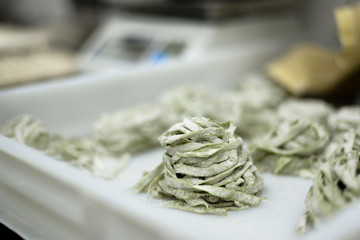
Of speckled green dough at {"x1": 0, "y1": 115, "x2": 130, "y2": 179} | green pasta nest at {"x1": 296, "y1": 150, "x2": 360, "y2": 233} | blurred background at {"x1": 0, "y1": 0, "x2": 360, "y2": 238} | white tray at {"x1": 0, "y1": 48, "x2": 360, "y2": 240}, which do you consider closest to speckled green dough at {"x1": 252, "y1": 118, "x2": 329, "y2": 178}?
white tray at {"x1": 0, "y1": 48, "x2": 360, "y2": 240}

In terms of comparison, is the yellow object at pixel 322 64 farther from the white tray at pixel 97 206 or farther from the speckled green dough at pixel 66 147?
the speckled green dough at pixel 66 147

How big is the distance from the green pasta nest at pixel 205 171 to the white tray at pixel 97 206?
0.04m

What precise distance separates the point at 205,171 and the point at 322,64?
4.41ft

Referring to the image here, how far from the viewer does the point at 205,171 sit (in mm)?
1117

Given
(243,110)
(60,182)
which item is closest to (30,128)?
(60,182)

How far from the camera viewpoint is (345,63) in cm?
187

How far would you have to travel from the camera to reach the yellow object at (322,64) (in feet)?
5.70

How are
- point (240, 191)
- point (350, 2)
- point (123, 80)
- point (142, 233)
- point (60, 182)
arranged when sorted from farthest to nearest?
1. point (350, 2)
2. point (123, 80)
3. point (240, 191)
4. point (60, 182)
5. point (142, 233)

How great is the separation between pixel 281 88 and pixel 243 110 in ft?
1.71

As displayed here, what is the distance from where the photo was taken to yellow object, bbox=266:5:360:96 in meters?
1.74

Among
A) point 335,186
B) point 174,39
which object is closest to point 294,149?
point 335,186

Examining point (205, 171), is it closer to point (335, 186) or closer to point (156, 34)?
point (335, 186)

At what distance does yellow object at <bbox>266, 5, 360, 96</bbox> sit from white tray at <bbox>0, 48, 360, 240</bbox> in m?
0.78

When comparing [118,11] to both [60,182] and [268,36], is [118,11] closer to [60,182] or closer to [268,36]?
[268,36]
